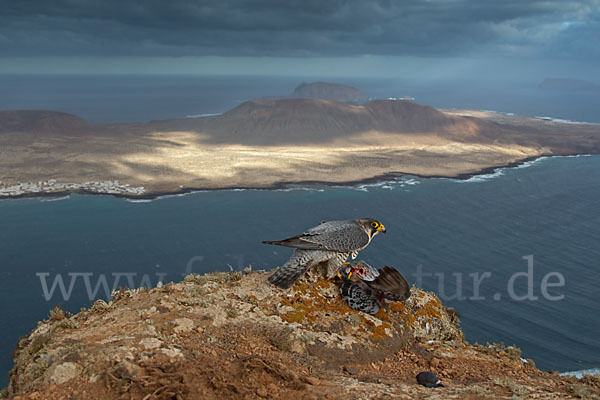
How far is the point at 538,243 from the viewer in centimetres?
4962

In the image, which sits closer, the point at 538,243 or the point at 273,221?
the point at 538,243

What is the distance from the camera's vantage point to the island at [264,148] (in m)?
78.1

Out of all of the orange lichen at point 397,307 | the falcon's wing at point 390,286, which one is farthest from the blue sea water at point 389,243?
the falcon's wing at point 390,286

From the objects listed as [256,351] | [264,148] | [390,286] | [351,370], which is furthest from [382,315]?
[264,148]

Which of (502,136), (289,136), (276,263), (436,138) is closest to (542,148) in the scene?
(502,136)

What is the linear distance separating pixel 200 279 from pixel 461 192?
70174 mm

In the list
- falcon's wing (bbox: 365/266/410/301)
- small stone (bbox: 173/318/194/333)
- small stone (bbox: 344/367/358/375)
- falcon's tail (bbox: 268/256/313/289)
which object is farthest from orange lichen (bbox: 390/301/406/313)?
small stone (bbox: 173/318/194/333)

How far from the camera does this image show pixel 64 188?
70625 millimetres

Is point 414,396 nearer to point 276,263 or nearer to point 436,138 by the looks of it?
point 276,263

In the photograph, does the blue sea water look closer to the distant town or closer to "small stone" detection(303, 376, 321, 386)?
the distant town

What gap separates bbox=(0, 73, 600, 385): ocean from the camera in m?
33.1

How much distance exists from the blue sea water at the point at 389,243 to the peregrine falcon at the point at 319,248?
23.2 metres

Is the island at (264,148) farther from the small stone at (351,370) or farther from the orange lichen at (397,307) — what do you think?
the small stone at (351,370)

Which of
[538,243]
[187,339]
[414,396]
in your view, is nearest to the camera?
[414,396]
